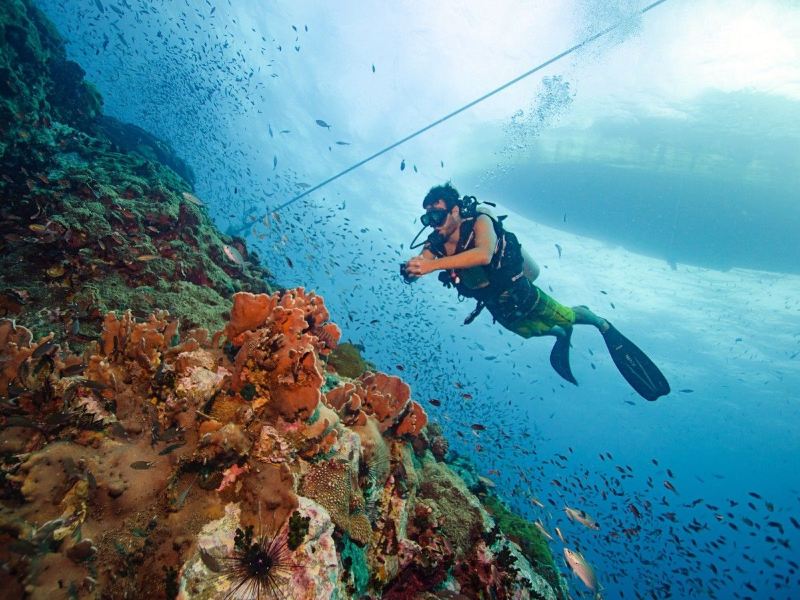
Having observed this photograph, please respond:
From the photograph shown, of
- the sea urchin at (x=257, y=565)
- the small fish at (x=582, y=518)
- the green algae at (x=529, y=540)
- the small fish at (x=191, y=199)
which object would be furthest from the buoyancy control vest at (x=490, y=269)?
the small fish at (x=191, y=199)

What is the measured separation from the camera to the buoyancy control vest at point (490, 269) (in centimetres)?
661

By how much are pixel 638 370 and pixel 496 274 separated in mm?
4672

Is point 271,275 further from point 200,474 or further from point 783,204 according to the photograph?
point 783,204

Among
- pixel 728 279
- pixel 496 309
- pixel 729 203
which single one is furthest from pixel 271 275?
pixel 728 279

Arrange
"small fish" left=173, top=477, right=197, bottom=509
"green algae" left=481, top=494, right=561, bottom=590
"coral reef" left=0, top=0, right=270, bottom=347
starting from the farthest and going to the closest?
"green algae" left=481, top=494, right=561, bottom=590
"coral reef" left=0, top=0, right=270, bottom=347
"small fish" left=173, top=477, right=197, bottom=509

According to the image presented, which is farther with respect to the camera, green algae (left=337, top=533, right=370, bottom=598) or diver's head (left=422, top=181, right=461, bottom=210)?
diver's head (left=422, top=181, right=461, bottom=210)

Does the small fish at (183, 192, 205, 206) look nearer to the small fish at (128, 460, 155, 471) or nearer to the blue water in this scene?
the blue water

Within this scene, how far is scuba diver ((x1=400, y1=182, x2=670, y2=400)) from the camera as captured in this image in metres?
5.43

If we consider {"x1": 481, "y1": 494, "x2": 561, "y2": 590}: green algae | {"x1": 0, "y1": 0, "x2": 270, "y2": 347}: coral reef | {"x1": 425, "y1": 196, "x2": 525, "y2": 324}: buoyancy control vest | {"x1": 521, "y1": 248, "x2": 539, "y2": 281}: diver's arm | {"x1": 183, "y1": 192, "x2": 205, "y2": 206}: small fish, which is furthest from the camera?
{"x1": 521, "y1": 248, "x2": 539, "y2": 281}: diver's arm

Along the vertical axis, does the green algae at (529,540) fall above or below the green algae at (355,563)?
above

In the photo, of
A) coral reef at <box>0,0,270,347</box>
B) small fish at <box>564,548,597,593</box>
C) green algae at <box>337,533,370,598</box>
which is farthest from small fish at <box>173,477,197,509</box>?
small fish at <box>564,548,597,593</box>

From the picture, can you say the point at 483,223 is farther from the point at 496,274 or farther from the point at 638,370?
the point at 638,370

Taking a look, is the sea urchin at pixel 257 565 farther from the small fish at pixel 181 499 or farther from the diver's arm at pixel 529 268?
the diver's arm at pixel 529 268

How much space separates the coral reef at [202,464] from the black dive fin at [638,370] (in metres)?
5.67
